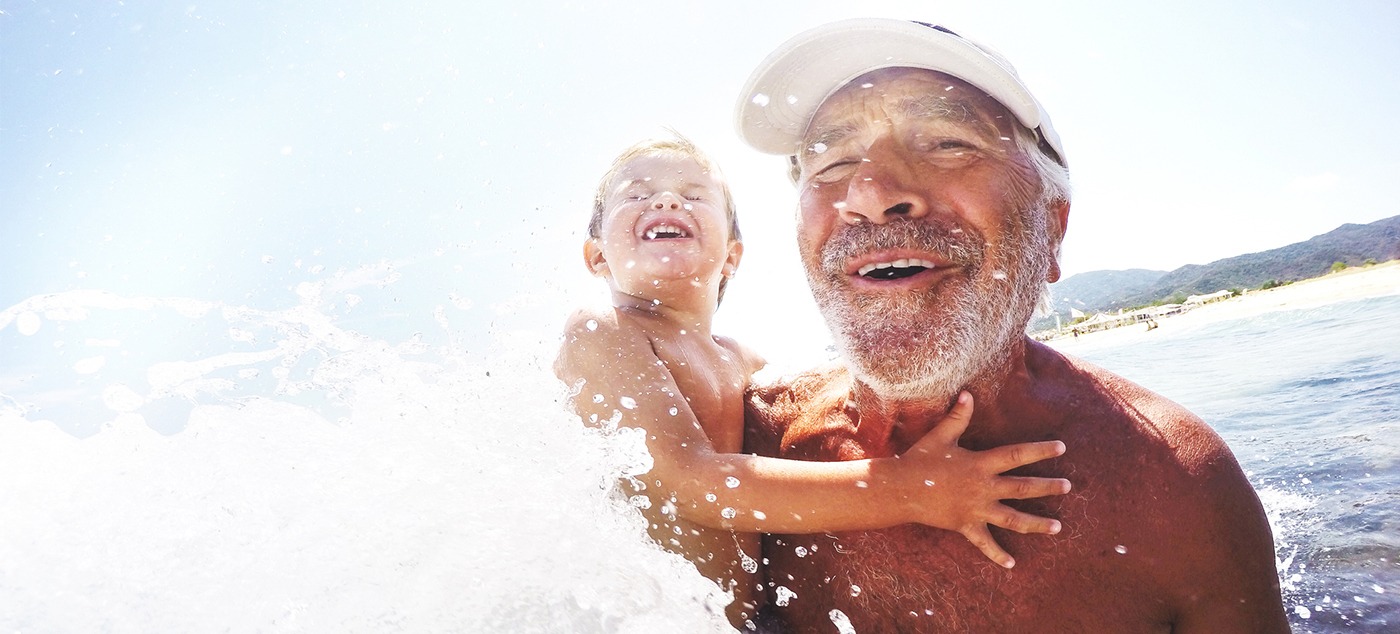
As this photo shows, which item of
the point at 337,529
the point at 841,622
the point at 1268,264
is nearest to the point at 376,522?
the point at 337,529

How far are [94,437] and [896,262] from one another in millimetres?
3369

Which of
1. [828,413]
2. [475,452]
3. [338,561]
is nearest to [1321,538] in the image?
[828,413]

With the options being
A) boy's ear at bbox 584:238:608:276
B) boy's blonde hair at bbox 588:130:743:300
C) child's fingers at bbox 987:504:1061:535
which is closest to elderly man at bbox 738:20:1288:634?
child's fingers at bbox 987:504:1061:535

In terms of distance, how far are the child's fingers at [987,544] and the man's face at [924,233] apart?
17.3 inches

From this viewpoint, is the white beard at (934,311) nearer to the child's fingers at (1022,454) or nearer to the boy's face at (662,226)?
the child's fingers at (1022,454)

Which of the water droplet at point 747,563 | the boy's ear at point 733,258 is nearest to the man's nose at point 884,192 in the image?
the water droplet at point 747,563

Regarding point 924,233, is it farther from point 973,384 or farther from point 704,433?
point 704,433

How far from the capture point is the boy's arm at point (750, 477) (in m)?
1.85

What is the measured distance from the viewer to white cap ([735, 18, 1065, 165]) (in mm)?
1978

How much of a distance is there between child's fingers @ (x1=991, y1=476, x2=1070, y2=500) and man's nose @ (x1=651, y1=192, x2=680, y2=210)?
190 cm

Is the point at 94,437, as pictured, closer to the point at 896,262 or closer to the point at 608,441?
the point at 608,441

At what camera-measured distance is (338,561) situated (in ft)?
6.53

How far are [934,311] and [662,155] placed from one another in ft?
6.21

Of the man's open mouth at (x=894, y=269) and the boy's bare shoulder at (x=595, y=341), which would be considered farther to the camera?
the boy's bare shoulder at (x=595, y=341)
